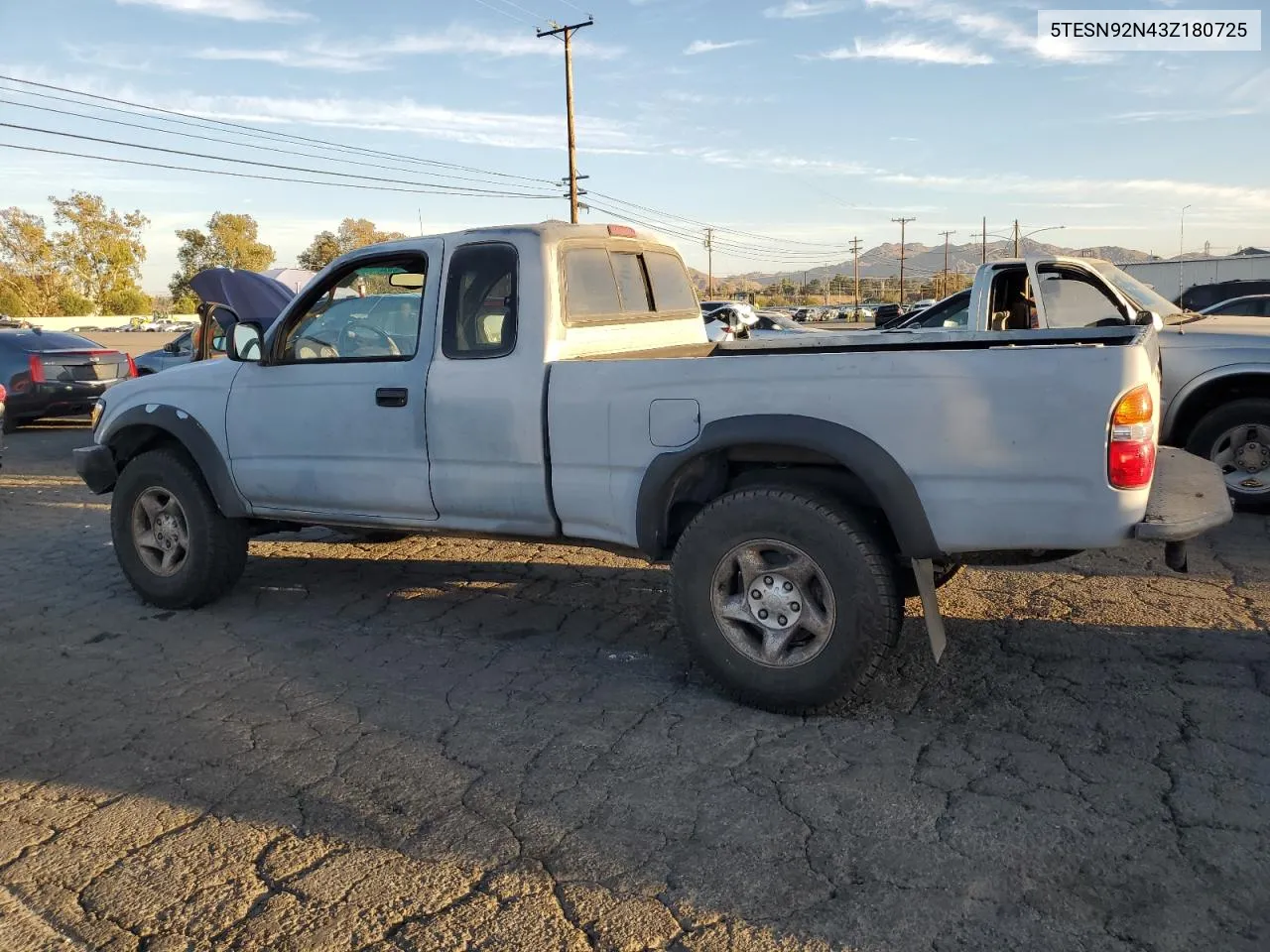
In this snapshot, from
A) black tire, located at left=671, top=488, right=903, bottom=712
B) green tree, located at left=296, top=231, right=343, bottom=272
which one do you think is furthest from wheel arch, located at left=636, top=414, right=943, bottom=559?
green tree, located at left=296, top=231, right=343, bottom=272

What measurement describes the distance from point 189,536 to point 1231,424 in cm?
692

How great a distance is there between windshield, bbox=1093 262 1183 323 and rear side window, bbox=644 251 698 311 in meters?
3.84

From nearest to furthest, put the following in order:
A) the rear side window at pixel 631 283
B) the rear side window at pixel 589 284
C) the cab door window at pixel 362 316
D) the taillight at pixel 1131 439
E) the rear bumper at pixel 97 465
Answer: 1. the taillight at pixel 1131 439
2. the rear side window at pixel 589 284
3. the cab door window at pixel 362 316
4. the rear side window at pixel 631 283
5. the rear bumper at pixel 97 465

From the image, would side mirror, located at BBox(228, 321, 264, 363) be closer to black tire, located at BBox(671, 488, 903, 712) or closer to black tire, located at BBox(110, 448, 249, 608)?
black tire, located at BBox(110, 448, 249, 608)

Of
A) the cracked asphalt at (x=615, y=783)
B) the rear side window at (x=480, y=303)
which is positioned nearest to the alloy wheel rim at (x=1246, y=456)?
the cracked asphalt at (x=615, y=783)

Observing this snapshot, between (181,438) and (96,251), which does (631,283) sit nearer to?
(181,438)

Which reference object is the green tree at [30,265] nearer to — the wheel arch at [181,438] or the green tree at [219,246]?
the green tree at [219,246]

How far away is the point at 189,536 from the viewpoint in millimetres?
5527

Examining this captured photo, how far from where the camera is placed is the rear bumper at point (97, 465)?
19.0 ft

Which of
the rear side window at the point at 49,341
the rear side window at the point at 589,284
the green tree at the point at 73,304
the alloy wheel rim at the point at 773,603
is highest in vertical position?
the green tree at the point at 73,304

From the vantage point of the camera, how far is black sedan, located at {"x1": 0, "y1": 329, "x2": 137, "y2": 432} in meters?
13.9

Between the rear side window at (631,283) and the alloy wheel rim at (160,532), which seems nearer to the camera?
the rear side window at (631,283)

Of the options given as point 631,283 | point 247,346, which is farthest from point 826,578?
point 247,346

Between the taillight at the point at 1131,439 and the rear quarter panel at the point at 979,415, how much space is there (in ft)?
0.11
